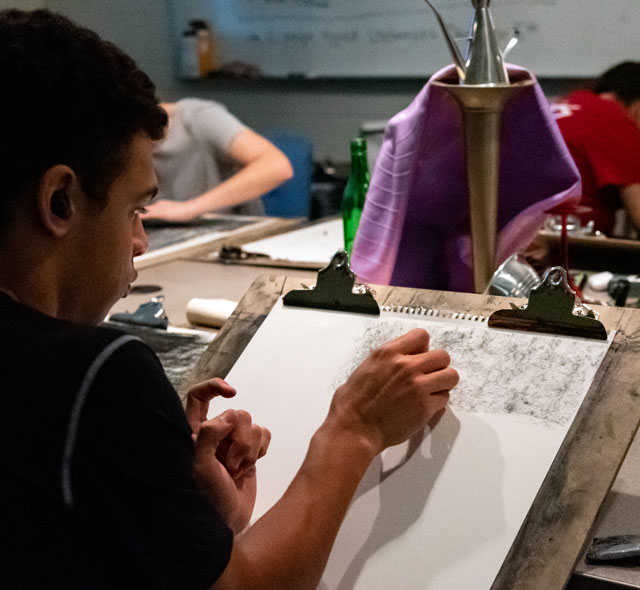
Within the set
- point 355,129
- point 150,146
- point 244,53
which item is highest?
point 150,146

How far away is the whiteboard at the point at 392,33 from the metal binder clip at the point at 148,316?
2289mm

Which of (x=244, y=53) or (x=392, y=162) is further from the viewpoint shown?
(x=244, y=53)

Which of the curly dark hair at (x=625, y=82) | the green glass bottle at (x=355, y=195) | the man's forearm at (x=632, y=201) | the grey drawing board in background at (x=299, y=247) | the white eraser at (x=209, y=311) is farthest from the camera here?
the curly dark hair at (x=625, y=82)

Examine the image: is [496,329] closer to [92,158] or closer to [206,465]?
[206,465]

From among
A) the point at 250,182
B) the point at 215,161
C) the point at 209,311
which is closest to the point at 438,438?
the point at 209,311

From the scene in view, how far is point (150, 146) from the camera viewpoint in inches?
27.4

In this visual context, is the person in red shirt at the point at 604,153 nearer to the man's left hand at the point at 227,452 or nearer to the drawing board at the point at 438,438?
the drawing board at the point at 438,438

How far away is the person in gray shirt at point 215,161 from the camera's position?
266 cm

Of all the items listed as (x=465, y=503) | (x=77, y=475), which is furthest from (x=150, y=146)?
(x=465, y=503)

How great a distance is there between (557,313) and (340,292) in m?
0.25

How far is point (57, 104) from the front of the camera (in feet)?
1.96

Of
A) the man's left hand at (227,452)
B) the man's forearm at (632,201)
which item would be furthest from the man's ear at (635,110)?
the man's left hand at (227,452)

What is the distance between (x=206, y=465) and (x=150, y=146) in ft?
0.96

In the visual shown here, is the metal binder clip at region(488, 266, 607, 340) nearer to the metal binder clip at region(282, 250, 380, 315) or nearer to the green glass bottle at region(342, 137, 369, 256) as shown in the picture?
the metal binder clip at region(282, 250, 380, 315)
